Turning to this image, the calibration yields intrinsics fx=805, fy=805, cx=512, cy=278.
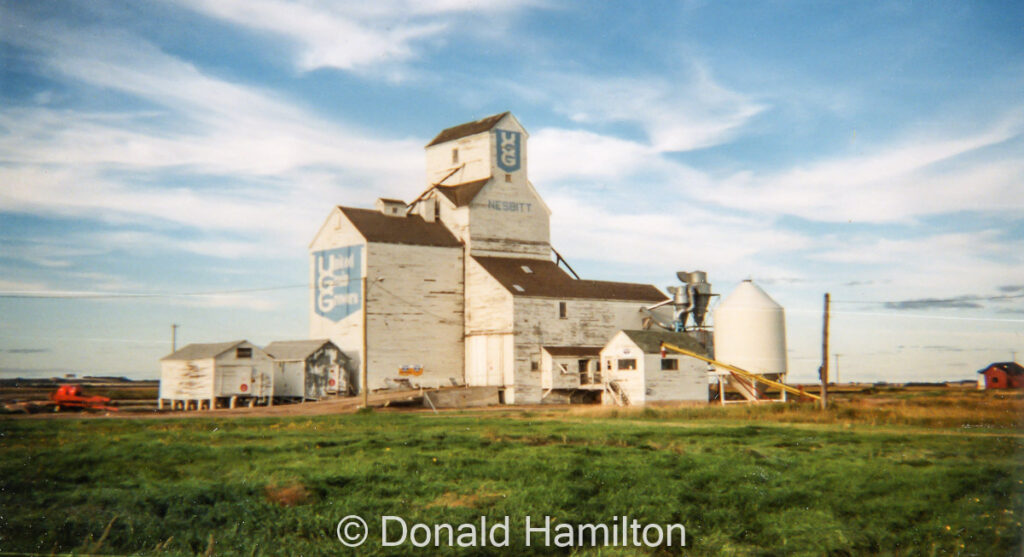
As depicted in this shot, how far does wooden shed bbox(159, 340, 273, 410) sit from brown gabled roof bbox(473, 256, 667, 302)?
14891mm

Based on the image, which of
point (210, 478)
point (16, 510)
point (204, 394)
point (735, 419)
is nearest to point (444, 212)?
point (204, 394)

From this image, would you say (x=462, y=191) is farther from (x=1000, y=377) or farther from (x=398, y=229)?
(x=1000, y=377)

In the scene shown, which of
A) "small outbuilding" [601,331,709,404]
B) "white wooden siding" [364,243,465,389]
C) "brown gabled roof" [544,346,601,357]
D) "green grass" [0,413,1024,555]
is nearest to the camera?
"green grass" [0,413,1024,555]

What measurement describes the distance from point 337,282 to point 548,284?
12226 millimetres

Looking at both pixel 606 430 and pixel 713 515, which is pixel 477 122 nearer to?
pixel 606 430

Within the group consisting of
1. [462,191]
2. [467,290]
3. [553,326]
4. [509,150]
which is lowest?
[553,326]

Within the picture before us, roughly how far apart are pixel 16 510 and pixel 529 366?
118 feet

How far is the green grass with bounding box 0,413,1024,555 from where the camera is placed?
10.1m

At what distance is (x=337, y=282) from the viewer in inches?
1781

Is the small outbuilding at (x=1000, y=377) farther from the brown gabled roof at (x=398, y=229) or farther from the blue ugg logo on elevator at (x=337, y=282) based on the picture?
the blue ugg logo on elevator at (x=337, y=282)

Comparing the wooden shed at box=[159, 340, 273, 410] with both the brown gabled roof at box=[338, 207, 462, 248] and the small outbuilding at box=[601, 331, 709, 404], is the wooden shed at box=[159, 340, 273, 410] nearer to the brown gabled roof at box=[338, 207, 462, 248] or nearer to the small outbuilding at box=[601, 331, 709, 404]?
the brown gabled roof at box=[338, 207, 462, 248]

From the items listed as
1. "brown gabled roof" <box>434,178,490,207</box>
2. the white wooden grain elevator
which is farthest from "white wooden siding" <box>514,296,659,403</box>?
"brown gabled roof" <box>434,178,490,207</box>

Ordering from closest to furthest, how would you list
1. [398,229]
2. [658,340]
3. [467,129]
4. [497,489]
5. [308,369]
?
[497,489] < [308,369] < [658,340] < [398,229] < [467,129]

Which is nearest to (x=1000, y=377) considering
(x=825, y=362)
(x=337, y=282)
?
(x=825, y=362)
